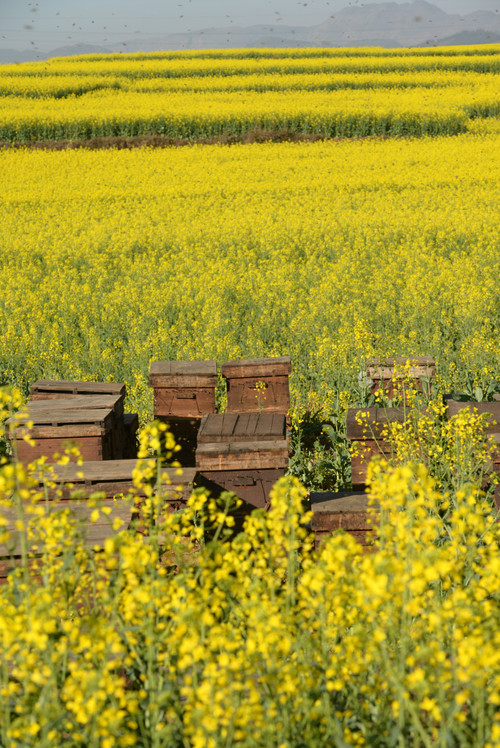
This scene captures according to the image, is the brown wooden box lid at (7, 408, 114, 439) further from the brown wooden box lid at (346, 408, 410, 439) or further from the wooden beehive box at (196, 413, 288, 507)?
the brown wooden box lid at (346, 408, 410, 439)

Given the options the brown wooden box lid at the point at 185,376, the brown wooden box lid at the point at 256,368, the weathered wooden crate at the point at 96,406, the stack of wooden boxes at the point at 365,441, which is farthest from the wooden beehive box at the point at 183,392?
the stack of wooden boxes at the point at 365,441

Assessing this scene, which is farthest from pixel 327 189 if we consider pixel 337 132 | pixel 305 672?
pixel 305 672

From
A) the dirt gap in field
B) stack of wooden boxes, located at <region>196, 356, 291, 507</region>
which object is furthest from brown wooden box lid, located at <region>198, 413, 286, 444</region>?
the dirt gap in field

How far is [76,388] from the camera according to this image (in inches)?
205

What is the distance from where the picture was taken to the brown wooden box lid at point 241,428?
14.0 feet

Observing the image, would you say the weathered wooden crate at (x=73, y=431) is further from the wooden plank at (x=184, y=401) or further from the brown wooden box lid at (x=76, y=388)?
the wooden plank at (x=184, y=401)

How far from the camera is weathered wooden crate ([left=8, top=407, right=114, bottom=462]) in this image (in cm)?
453

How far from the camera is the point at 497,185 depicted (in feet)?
55.8

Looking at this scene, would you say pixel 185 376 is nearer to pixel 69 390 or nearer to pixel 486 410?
pixel 69 390

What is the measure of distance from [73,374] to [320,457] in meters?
2.87

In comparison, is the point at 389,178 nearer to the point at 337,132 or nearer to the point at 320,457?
the point at 337,132

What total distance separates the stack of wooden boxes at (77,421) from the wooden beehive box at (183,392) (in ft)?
0.95

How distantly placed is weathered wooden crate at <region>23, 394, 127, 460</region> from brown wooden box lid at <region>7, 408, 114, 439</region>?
3.0 inches

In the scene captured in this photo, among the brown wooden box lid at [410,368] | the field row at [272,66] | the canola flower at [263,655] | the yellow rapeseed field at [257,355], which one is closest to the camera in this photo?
the canola flower at [263,655]
